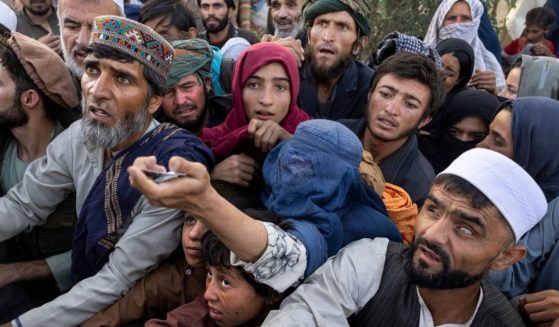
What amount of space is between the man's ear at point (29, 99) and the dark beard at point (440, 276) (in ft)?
6.92

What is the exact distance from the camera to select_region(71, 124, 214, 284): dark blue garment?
8.16ft

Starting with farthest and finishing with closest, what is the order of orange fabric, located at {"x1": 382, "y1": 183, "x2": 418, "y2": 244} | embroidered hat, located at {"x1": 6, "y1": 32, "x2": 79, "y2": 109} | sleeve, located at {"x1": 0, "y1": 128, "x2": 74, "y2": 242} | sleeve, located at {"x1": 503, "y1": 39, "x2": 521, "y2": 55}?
1. sleeve, located at {"x1": 503, "y1": 39, "x2": 521, "y2": 55}
2. embroidered hat, located at {"x1": 6, "y1": 32, "x2": 79, "y2": 109}
3. sleeve, located at {"x1": 0, "y1": 128, "x2": 74, "y2": 242}
4. orange fabric, located at {"x1": 382, "y1": 183, "x2": 418, "y2": 244}

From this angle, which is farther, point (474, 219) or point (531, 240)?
point (531, 240)

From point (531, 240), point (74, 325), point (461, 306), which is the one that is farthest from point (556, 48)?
point (74, 325)

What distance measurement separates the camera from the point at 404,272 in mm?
2254

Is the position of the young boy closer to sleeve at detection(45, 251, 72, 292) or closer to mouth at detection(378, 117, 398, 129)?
mouth at detection(378, 117, 398, 129)

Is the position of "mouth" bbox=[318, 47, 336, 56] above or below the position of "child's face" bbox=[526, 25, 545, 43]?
above

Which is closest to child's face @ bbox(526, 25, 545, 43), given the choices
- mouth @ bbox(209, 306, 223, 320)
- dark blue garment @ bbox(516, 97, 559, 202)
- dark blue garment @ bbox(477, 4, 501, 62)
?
dark blue garment @ bbox(477, 4, 501, 62)

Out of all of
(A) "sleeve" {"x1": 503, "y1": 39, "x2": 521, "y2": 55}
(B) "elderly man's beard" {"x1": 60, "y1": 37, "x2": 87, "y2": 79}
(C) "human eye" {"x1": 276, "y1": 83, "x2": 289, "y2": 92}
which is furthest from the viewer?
(A) "sleeve" {"x1": 503, "y1": 39, "x2": 521, "y2": 55}

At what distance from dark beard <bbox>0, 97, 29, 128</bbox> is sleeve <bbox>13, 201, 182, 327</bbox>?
99 cm

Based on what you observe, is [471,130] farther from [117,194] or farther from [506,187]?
[117,194]

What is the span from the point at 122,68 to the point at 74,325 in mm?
1144

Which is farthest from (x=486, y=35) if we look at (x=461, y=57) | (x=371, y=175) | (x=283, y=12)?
(x=371, y=175)

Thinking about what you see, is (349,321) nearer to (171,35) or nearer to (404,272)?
(404,272)
